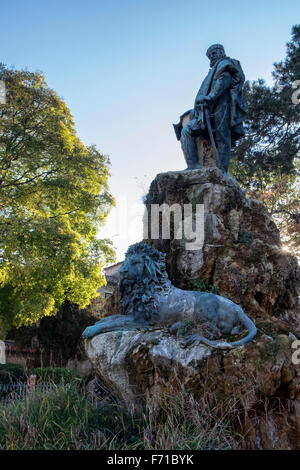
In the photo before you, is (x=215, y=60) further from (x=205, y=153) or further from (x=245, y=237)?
(x=245, y=237)

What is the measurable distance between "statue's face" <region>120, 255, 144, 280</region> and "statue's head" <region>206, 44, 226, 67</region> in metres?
4.98

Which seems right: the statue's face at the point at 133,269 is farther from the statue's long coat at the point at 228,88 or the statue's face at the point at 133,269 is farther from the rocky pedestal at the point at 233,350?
the statue's long coat at the point at 228,88

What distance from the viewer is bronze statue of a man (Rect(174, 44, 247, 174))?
269 inches

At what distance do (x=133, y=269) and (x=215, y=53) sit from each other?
5258 mm

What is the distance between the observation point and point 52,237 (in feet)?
37.5

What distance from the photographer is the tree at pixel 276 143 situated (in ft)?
53.5

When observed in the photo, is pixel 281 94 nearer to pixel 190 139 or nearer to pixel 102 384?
pixel 190 139

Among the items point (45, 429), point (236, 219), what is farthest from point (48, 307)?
point (45, 429)

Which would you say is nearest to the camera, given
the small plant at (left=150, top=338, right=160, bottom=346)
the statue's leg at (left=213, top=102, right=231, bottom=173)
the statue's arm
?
the small plant at (left=150, top=338, right=160, bottom=346)

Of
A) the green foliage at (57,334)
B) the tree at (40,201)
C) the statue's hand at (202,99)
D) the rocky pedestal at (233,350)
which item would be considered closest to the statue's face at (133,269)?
the rocky pedestal at (233,350)

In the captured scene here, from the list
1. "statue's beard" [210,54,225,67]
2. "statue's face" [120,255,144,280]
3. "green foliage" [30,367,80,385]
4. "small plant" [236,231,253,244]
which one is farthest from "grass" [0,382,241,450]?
"statue's beard" [210,54,225,67]

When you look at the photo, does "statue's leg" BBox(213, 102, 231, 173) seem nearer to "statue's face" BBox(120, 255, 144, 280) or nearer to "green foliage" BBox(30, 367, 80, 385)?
"statue's face" BBox(120, 255, 144, 280)

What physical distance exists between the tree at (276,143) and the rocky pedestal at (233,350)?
12189mm

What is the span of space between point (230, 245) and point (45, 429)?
3173 mm
